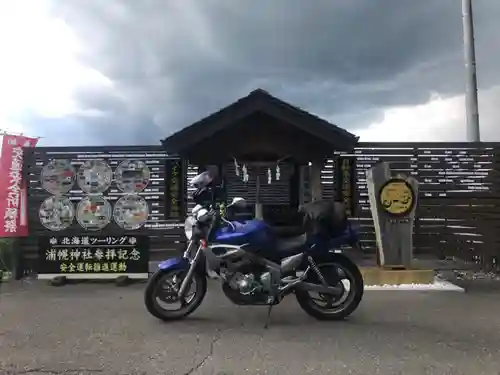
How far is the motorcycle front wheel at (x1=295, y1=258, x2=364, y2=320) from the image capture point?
226 inches

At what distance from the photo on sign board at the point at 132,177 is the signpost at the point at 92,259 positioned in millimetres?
1673

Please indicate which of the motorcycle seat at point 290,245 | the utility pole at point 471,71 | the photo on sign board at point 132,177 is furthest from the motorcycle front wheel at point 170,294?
the utility pole at point 471,71

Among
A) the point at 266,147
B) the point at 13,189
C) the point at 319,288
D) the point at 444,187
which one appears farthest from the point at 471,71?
the point at 13,189

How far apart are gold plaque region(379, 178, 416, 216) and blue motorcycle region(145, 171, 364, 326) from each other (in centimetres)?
296

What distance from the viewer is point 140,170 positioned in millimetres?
10211

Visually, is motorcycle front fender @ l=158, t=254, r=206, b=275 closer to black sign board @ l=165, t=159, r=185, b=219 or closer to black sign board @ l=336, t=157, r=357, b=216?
black sign board @ l=165, t=159, r=185, b=219

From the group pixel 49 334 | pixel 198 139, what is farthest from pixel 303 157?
pixel 49 334

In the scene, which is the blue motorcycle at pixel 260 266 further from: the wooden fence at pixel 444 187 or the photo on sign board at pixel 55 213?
the photo on sign board at pixel 55 213

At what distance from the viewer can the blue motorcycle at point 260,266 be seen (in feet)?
18.1

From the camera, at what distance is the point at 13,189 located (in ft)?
32.1

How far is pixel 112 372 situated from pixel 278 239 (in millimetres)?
2457

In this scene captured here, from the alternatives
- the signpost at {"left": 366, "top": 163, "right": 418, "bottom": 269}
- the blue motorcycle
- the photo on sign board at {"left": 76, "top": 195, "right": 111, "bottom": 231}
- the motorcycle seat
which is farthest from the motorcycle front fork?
the photo on sign board at {"left": 76, "top": 195, "right": 111, "bottom": 231}

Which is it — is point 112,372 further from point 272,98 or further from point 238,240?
point 272,98

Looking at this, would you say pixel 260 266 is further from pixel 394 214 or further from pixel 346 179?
pixel 346 179
